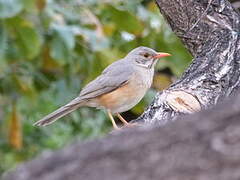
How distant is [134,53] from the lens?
23.7 feet

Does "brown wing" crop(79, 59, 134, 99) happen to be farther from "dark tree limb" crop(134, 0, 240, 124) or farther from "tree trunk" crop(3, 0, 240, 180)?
"tree trunk" crop(3, 0, 240, 180)

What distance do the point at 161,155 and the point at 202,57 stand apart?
3.18 meters

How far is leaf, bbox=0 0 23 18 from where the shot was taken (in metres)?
6.62

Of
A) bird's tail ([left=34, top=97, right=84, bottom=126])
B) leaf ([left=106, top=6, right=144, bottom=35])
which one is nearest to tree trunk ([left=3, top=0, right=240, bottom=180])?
bird's tail ([left=34, top=97, right=84, bottom=126])

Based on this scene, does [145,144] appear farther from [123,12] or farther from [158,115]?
[123,12]

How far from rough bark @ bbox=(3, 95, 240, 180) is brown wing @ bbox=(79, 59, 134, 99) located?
4.11 meters

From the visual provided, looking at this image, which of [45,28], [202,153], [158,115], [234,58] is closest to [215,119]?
[202,153]

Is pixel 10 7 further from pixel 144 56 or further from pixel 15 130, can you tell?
pixel 15 130

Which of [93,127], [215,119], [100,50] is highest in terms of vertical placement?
[215,119]

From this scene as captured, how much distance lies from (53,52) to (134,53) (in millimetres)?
788

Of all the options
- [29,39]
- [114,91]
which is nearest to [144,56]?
[114,91]

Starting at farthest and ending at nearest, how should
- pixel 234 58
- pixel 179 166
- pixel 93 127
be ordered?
pixel 93 127 → pixel 234 58 → pixel 179 166

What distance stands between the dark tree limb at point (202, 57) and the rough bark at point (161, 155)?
2.24 m

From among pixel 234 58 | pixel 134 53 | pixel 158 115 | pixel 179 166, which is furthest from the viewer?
pixel 134 53
